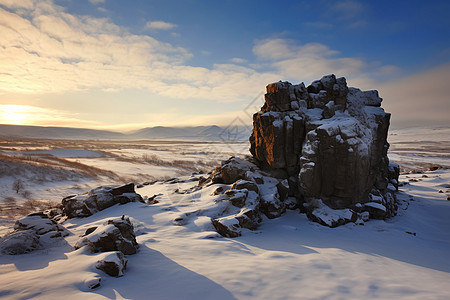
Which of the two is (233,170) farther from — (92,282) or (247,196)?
(92,282)

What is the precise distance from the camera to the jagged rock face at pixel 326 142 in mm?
15406

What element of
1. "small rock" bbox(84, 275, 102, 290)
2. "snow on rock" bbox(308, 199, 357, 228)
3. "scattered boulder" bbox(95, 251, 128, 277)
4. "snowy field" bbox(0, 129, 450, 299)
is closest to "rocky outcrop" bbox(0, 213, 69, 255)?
"snowy field" bbox(0, 129, 450, 299)

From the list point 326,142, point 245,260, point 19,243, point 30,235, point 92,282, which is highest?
point 326,142

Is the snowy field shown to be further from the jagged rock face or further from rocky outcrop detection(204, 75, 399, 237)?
the jagged rock face

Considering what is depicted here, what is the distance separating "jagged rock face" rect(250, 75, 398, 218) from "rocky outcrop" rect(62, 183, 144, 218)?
12461mm

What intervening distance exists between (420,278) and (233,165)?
42.9ft

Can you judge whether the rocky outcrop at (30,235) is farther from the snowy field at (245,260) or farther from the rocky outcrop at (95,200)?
the rocky outcrop at (95,200)

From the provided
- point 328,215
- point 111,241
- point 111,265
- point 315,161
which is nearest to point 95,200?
point 111,241

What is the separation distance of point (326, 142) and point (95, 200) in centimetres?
1824

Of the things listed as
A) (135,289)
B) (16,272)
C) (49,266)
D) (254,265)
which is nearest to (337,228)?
(254,265)

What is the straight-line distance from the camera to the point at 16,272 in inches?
295

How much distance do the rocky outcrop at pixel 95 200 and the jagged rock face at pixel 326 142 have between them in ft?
40.9

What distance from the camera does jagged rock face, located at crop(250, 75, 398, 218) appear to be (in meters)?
15.4

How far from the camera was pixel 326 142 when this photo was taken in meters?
15.5
